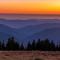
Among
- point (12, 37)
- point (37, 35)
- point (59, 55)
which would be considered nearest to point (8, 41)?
point (12, 37)

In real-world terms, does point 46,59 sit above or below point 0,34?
below

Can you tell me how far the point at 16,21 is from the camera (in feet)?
22.4

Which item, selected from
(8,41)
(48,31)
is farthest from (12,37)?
(48,31)

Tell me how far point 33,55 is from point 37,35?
37cm

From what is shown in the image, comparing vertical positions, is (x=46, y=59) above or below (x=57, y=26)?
below

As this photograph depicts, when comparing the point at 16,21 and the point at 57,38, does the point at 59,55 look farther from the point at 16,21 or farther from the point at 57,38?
the point at 16,21

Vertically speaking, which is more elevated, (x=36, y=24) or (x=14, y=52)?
(x=36, y=24)

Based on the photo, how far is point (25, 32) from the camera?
6.76m

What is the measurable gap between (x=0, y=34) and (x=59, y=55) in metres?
1.13

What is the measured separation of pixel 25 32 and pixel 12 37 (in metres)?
0.25

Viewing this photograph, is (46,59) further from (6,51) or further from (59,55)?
(6,51)

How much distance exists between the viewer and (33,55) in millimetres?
6703

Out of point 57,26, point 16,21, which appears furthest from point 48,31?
point 16,21

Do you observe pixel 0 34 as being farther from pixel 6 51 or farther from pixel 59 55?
pixel 59 55
